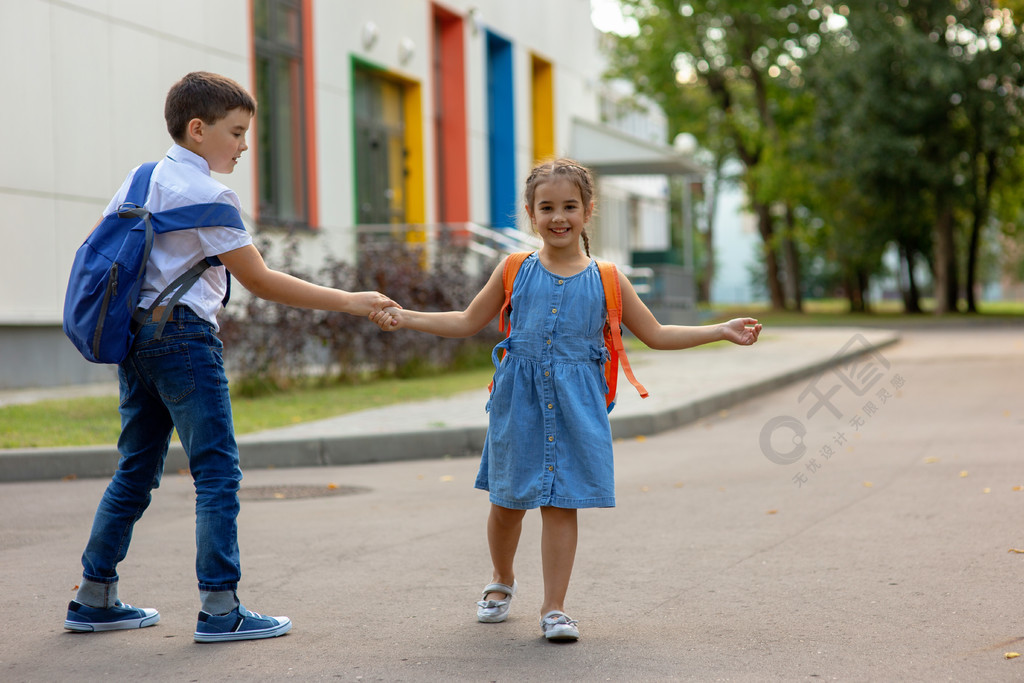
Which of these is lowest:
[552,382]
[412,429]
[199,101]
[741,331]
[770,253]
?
[412,429]

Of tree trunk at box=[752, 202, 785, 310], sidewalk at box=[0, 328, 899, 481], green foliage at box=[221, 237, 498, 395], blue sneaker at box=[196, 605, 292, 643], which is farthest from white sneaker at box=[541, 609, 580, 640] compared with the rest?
tree trunk at box=[752, 202, 785, 310]

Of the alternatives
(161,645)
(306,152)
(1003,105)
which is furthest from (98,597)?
(1003,105)

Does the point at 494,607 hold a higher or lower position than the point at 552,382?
lower

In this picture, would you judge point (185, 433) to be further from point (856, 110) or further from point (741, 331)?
point (856, 110)

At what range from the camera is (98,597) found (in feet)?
13.3

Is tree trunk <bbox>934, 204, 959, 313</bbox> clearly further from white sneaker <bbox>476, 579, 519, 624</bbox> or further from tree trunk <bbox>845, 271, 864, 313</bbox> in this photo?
white sneaker <bbox>476, 579, 519, 624</bbox>

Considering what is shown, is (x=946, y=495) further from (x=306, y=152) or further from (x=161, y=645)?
(x=306, y=152)

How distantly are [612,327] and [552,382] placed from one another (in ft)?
0.98

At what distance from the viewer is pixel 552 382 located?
3.98m

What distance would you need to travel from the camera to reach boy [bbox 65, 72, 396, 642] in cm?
380

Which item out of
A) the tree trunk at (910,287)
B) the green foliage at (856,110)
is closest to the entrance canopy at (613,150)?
the green foliage at (856,110)

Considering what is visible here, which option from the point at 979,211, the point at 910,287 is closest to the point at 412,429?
the point at 979,211

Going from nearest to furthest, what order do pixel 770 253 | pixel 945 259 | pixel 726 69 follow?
pixel 945 259 < pixel 726 69 < pixel 770 253

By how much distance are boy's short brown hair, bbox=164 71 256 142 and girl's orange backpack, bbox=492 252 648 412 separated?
1.06 metres
